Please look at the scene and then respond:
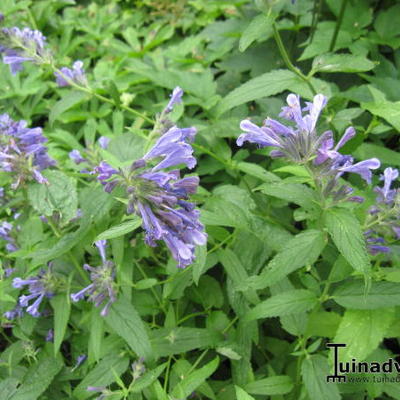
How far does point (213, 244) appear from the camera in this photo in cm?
276

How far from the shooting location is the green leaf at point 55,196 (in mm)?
2279

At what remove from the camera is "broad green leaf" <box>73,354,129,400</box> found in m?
2.47

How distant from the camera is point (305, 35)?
419 centimetres

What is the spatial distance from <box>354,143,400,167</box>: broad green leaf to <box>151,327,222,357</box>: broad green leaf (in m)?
1.54

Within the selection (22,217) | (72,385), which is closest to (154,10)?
(22,217)

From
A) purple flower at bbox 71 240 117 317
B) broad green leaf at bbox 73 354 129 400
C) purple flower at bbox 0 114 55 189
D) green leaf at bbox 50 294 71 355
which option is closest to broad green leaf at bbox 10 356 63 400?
broad green leaf at bbox 73 354 129 400

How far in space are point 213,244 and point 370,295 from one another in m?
1.08

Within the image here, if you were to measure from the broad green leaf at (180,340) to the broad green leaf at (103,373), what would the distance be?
0.24 metres

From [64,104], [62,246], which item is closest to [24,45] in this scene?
[64,104]

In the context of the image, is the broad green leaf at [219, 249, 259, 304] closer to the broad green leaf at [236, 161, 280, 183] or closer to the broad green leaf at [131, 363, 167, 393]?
the broad green leaf at [236, 161, 280, 183]

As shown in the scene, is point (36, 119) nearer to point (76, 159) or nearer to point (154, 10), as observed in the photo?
point (76, 159)

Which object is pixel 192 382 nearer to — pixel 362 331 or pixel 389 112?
pixel 362 331

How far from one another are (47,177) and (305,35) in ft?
9.95

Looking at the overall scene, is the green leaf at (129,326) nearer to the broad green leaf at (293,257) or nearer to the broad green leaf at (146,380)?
the broad green leaf at (146,380)
